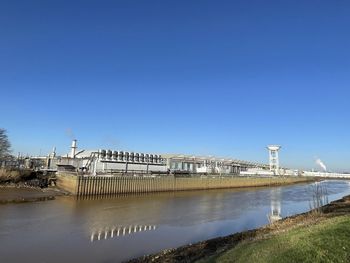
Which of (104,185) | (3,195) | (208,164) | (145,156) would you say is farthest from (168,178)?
(208,164)

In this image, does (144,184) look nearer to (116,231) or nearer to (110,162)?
(110,162)

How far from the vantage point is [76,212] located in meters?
32.9

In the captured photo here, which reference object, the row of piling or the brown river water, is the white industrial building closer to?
the row of piling

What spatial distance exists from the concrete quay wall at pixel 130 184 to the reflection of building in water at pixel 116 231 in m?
23.1

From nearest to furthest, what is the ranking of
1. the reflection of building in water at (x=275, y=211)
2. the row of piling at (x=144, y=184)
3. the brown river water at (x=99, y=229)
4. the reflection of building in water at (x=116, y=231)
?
the brown river water at (x=99, y=229) → the reflection of building in water at (x=116, y=231) → the reflection of building in water at (x=275, y=211) → the row of piling at (x=144, y=184)

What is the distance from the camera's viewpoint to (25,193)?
43594 millimetres

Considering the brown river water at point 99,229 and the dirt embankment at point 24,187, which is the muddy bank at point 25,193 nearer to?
the dirt embankment at point 24,187

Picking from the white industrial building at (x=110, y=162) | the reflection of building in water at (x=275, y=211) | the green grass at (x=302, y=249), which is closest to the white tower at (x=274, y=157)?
the white industrial building at (x=110, y=162)

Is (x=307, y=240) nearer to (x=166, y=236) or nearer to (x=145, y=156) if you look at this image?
(x=166, y=236)

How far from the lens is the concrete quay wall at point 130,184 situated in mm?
47562

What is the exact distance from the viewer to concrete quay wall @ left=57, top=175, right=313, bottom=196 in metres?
47.6

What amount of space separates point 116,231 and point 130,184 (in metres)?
31.0

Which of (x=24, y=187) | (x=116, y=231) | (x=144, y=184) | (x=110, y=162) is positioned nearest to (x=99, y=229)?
(x=116, y=231)

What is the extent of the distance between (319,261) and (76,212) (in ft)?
91.5
